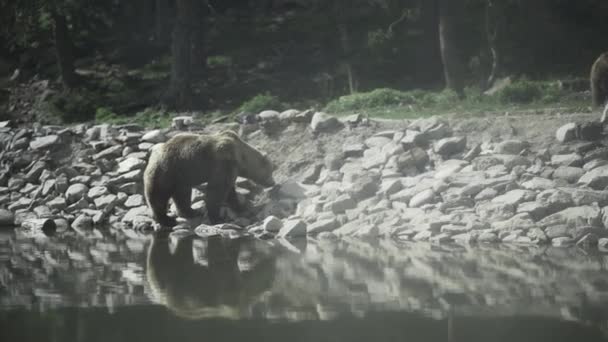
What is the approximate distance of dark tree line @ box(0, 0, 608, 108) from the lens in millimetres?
25453

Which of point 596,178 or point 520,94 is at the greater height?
point 520,94

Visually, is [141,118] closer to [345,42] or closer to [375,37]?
[345,42]

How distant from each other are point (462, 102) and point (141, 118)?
32.5ft

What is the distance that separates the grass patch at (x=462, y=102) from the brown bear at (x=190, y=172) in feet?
17.1

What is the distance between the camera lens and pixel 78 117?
2894 cm

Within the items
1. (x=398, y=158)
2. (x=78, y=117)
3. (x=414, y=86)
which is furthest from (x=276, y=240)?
(x=78, y=117)

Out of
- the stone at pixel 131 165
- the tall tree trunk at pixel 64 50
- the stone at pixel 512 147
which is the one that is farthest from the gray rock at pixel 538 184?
the tall tree trunk at pixel 64 50

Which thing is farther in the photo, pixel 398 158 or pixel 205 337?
pixel 398 158

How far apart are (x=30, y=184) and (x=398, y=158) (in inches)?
365

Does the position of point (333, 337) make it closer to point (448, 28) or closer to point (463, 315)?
point (463, 315)

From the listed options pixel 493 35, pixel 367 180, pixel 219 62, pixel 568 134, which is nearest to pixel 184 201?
pixel 367 180

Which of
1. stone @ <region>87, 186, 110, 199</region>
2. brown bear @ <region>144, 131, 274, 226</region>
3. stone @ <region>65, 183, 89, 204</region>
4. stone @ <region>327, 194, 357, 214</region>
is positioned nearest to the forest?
stone @ <region>87, 186, 110, 199</region>

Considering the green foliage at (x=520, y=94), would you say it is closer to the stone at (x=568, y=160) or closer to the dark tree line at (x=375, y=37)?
the dark tree line at (x=375, y=37)

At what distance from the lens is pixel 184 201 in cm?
1703
